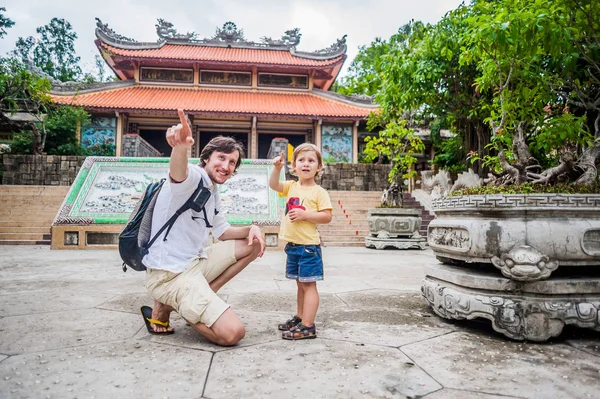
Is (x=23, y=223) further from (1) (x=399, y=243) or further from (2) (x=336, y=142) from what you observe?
(2) (x=336, y=142)

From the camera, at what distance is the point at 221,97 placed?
619 inches

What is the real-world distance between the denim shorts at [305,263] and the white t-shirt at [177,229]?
0.55 meters

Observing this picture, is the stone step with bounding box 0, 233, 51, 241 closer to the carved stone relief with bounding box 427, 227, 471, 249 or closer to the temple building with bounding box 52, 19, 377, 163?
the temple building with bounding box 52, 19, 377, 163

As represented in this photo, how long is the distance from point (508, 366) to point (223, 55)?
1761 cm

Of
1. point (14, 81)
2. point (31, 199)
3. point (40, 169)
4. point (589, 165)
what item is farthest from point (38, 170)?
point (589, 165)

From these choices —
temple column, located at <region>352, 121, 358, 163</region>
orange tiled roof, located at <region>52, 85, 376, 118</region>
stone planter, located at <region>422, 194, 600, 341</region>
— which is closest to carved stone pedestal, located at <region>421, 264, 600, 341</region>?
stone planter, located at <region>422, 194, 600, 341</region>

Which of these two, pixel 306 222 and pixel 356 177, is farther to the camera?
pixel 356 177

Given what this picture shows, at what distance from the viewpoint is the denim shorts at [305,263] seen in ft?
6.91

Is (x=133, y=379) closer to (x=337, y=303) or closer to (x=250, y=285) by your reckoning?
(x=337, y=303)

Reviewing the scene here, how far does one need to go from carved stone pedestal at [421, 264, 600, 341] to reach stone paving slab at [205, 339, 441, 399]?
2.26 ft

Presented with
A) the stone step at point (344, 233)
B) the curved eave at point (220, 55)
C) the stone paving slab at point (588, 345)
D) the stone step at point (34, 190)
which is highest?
the curved eave at point (220, 55)

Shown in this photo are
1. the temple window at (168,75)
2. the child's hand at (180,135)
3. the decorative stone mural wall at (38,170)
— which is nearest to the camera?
the child's hand at (180,135)

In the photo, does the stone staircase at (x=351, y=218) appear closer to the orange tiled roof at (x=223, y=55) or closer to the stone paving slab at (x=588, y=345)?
the stone paving slab at (x=588, y=345)

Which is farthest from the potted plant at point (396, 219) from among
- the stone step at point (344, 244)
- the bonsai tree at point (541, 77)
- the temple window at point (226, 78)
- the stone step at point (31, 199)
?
the temple window at point (226, 78)
